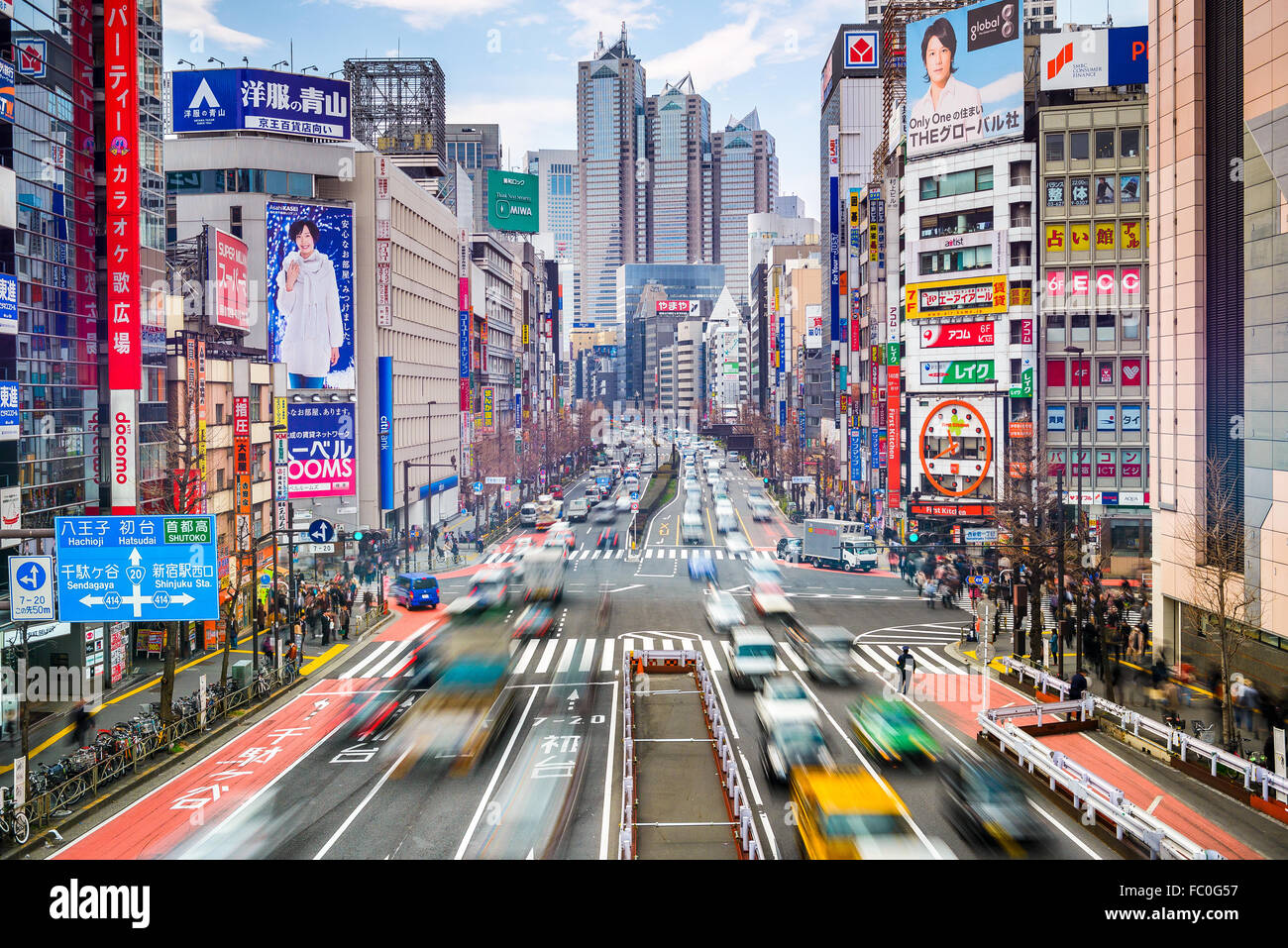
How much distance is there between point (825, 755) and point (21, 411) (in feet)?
71.8

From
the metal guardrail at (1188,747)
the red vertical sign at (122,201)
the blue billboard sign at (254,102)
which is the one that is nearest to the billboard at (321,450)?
the blue billboard sign at (254,102)

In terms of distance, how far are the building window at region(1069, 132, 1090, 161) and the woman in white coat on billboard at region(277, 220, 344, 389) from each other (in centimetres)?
4371

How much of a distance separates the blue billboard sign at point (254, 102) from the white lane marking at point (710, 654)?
3927 cm

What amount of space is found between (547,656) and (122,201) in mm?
19060

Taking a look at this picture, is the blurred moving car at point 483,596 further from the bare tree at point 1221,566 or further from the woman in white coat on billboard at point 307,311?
the bare tree at point 1221,566

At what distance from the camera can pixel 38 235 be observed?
25859 mm

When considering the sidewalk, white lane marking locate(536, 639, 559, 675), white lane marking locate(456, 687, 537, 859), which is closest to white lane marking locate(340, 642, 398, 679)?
the sidewalk

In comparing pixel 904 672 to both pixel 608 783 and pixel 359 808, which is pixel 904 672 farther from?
pixel 359 808

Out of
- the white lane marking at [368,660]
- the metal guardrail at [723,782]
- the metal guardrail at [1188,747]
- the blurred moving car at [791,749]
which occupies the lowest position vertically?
the white lane marking at [368,660]

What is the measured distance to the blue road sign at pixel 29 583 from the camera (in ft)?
62.6

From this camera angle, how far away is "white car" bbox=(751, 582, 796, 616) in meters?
A: 40.3

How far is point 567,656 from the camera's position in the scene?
33312 millimetres

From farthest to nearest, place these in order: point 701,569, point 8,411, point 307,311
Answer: point 307,311 < point 701,569 < point 8,411

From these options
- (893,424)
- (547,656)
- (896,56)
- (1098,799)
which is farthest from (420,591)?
(896,56)
